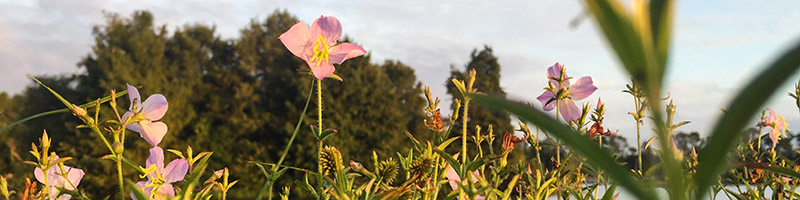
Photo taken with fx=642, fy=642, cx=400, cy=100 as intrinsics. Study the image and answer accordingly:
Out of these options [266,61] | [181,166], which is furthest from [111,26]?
[181,166]

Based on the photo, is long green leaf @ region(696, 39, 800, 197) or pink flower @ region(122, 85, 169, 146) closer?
long green leaf @ region(696, 39, 800, 197)

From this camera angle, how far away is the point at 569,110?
1564 mm

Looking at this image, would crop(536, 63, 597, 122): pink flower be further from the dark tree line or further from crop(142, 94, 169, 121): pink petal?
the dark tree line

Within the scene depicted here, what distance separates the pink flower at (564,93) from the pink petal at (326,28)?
1.82 feet

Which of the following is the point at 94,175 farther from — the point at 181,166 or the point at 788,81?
the point at 788,81

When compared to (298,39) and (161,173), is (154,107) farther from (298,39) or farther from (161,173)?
(298,39)

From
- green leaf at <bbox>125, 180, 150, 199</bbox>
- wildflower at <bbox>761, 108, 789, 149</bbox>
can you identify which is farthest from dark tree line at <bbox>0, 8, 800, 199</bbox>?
green leaf at <bbox>125, 180, 150, 199</bbox>

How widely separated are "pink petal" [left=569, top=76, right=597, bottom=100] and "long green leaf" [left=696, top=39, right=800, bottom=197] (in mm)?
1325

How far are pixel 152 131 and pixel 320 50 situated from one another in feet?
1.22

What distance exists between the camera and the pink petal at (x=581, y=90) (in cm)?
161

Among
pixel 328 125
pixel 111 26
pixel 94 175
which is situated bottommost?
pixel 94 175

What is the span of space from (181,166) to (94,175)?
2105 centimetres

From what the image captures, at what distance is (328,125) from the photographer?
2028 cm

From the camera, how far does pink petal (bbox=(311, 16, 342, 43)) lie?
129 cm
